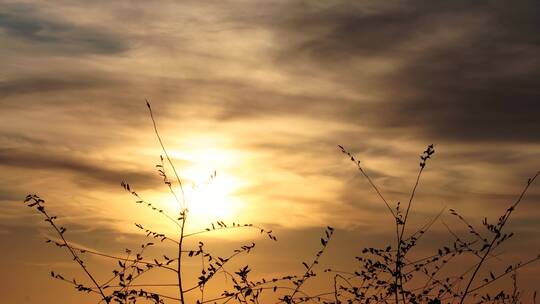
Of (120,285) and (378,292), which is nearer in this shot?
(120,285)

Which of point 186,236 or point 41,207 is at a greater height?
point 41,207

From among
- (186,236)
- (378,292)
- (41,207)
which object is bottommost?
(378,292)

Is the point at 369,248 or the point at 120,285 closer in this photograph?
the point at 120,285

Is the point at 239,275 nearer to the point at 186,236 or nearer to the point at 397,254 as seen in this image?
the point at 186,236

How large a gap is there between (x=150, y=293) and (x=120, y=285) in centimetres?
40

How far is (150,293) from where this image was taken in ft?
30.2

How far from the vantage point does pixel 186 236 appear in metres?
9.00

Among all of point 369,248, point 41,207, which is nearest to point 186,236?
point 41,207

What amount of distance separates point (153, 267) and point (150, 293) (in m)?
0.36

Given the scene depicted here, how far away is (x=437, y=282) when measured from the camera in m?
10.4

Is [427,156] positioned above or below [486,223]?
above

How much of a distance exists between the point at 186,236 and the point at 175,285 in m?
0.60

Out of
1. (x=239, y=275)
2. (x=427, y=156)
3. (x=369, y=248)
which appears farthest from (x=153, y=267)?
(x=427, y=156)

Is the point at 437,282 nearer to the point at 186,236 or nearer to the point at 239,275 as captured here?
the point at 239,275
